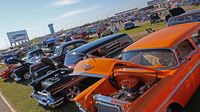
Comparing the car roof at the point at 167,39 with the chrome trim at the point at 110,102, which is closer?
the chrome trim at the point at 110,102

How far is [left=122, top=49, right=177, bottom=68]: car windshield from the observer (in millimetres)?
5273

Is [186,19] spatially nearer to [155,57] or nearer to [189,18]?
[189,18]

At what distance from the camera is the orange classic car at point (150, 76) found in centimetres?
430

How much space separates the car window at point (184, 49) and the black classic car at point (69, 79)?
2.44m

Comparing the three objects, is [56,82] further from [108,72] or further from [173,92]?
[173,92]

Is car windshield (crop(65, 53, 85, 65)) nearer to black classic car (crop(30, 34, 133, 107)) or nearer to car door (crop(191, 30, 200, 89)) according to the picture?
black classic car (crop(30, 34, 133, 107))

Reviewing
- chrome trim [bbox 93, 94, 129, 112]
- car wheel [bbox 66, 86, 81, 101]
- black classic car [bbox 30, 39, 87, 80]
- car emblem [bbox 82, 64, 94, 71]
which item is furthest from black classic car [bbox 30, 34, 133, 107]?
chrome trim [bbox 93, 94, 129, 112]

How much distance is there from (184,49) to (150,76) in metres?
1.19

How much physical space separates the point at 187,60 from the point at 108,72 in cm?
184

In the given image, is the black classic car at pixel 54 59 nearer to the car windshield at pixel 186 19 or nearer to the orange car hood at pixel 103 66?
the car windshield at pixel 186 19

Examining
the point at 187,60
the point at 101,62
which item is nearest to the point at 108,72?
the point at 101,62

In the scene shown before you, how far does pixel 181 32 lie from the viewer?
5906mm

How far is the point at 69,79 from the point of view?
8.19 metres

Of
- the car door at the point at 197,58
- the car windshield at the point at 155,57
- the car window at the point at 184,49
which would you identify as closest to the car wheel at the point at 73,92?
the car windshield at the point at 155,57
